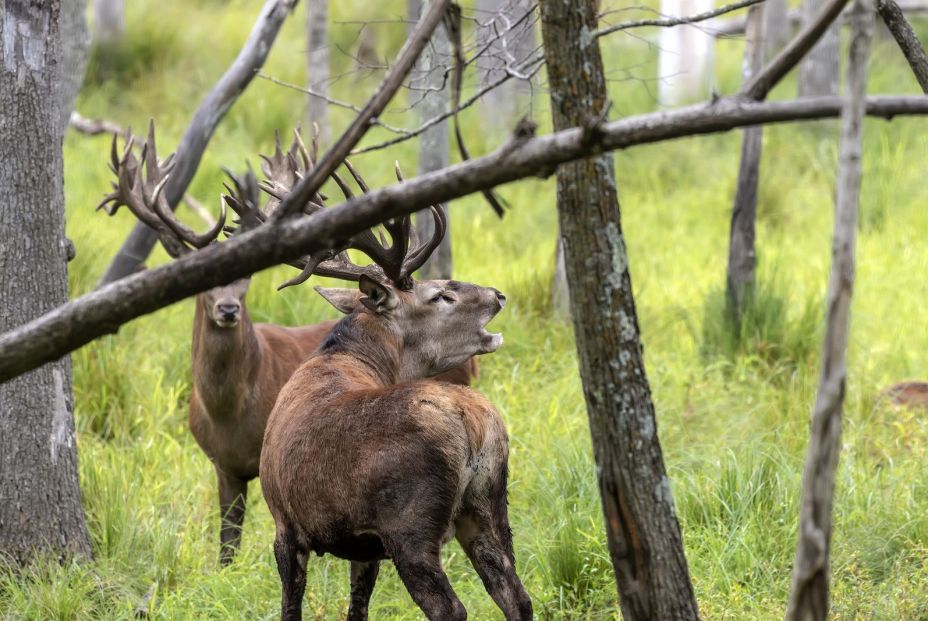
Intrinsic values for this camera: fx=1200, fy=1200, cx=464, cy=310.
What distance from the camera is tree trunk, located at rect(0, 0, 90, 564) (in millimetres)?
4570

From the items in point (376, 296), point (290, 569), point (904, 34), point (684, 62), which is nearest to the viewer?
point (904, 34)

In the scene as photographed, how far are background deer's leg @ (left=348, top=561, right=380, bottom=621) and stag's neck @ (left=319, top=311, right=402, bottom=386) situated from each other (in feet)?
2.45

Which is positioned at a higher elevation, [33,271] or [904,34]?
[904,34]

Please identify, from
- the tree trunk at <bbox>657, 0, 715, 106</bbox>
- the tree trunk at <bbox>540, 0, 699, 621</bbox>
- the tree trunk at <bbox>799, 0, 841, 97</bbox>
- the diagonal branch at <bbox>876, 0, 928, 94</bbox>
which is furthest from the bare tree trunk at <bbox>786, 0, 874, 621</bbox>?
the tree trunk at <bbox>657, 0, 715, 106</bbox>

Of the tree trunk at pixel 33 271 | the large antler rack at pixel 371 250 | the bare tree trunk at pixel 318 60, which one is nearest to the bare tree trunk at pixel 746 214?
the large antler rack at pixel 371 250

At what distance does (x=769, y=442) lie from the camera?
19.5ft

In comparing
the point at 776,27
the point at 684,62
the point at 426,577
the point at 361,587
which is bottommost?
the point at 361,587

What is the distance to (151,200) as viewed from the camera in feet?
18.3

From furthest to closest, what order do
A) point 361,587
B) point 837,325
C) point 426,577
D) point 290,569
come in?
1. point 361,587
2. point 290,569
3. point 426,577
4. point 837,325

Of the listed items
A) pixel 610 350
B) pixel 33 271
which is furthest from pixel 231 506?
pixel 610 350

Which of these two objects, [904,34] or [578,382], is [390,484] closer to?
[904,34]

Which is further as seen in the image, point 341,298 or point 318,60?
point 318,60

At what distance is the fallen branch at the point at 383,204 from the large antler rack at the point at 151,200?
241cm

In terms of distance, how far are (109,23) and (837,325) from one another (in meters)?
11.5
